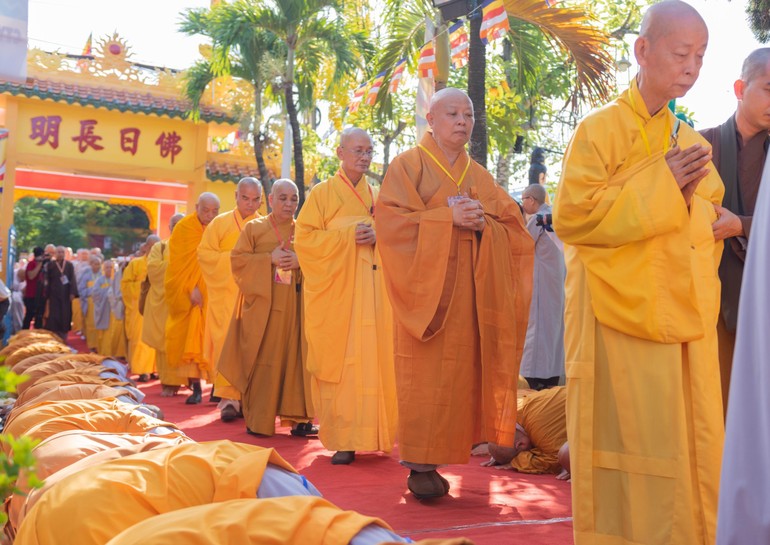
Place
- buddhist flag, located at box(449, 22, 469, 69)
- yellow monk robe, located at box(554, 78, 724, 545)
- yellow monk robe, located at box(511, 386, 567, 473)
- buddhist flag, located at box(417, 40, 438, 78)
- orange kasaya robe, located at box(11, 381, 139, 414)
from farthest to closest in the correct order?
buddhist flag, located at box(449, 22, 469, 69) < buddhist flag, located at box(417, 40, 438, 78) < yellow monk robe, located at box(511, 386, 567, 473) < orange kasaya robe, located at box(11, 381, 139, 414) < yellow monk robe, located at box(554, 78, 724, 545)

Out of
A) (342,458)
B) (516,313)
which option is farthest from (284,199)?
(516,313)

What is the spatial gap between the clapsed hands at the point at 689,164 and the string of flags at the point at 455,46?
534 cm

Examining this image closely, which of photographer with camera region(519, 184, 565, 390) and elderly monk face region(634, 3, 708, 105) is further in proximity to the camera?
photographer with camera region(519, 184, 565, 390)

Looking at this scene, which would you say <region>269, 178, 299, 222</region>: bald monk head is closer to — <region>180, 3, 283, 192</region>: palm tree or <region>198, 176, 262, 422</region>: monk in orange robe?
<region>198, 176, 262, 422</region>: monk in orange robe

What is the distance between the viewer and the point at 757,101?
366 centimetres

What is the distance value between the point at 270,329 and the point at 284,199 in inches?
42.1

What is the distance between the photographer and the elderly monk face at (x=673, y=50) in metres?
3.24

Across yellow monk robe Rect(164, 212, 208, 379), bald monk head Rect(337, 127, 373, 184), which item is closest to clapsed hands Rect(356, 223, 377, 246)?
bald monk head Rect(337, 127, 373, 184)

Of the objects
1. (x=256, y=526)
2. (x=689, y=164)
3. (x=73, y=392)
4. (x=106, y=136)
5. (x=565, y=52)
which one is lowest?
(x=73, y=392)

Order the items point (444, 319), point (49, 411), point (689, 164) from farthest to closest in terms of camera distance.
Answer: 1. point (444, 319)
2. point (49, 411)
3. point (689, 164)

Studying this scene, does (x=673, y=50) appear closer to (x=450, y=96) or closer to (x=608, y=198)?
(x=608, y=198)

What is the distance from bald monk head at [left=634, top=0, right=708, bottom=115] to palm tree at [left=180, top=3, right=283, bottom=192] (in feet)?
46.9

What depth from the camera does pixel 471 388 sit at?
4.62 m

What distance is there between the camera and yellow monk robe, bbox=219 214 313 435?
731 cm
